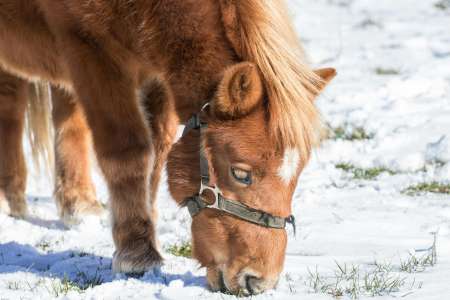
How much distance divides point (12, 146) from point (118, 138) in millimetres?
2078

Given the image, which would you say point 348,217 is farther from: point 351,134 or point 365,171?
point 351,134

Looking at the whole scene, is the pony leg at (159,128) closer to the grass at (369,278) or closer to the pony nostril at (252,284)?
the grass at (369,278)

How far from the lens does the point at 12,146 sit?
20.3ft

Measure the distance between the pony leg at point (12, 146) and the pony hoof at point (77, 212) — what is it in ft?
1.11

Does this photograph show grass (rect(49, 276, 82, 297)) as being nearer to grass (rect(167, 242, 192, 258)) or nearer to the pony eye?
grass (rect(167, 242, 192, 258))

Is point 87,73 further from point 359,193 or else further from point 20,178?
point 359,193

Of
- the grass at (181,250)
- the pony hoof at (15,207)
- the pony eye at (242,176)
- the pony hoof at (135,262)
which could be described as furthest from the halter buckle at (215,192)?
the pony hoof at (15,207)

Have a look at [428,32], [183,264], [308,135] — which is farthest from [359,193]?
[428,32]

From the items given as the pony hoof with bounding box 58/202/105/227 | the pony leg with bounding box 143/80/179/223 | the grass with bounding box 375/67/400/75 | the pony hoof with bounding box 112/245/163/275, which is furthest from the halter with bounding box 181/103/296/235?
the grass with bounding box 375/67/400/75

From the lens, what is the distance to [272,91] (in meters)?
3.66

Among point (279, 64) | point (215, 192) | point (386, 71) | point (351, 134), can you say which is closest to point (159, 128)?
point (215, 192)

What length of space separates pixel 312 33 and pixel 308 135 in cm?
890

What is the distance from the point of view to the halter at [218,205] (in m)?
3.69

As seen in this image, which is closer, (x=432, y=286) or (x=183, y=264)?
(x=432, y=286)
